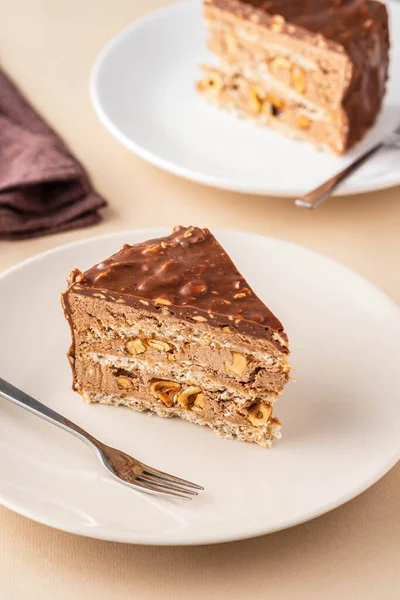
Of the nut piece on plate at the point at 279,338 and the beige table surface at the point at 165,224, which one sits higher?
the nut piece on plate at the point at 279,338

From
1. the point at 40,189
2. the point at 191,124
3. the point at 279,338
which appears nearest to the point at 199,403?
the point at 279,338

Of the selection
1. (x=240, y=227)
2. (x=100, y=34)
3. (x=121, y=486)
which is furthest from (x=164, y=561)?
(x=100, y=34)

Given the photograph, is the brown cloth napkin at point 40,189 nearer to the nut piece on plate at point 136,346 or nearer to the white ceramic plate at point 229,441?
the white ceramic plate at point 229,441

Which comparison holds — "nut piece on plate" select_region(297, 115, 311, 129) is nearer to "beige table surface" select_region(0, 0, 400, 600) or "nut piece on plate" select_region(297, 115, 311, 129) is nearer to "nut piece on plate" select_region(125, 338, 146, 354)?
"beige table surface" select_region(0, 0, 400, 600)

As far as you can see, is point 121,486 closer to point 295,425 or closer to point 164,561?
point 164,561

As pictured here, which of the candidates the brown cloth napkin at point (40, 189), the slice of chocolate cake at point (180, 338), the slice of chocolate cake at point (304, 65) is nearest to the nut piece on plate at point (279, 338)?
the slice of chocolate cake at point (180, 338)

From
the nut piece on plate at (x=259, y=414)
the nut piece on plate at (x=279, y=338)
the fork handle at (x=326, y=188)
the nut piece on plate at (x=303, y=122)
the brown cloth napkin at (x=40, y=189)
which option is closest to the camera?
the nut piece on plate at (x=279, y=338)

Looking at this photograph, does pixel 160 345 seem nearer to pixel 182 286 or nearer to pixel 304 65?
pixel 182 286
